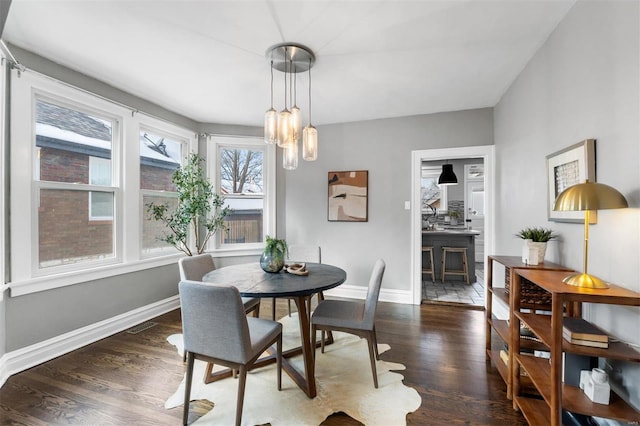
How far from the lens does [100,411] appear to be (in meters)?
1.79

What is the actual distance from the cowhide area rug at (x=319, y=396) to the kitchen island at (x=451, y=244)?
130 inches

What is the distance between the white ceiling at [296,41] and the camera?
184 centimetres

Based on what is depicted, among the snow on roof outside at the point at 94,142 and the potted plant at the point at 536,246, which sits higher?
the snow on roof outside at the point at 94,142

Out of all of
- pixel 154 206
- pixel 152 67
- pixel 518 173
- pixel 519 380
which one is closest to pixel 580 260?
pixel 519 380

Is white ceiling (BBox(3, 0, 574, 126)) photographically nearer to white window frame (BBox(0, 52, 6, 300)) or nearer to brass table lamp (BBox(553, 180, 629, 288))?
white window frame (BBox(0, 52, 6, 300))

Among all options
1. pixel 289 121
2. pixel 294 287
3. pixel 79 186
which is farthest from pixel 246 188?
pixel 294 287

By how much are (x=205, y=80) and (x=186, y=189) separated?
1292mm

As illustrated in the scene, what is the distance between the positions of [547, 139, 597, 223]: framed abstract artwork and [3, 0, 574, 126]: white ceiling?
3.09ft

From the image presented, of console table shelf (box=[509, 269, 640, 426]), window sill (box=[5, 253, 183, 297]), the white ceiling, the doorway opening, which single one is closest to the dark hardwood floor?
console table shelf (box=[509, 269, 640, 426])

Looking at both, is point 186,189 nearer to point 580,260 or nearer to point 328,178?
point 328,178

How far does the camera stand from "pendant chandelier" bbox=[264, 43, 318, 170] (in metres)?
2.23

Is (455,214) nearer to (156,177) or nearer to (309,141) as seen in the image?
(309,141)

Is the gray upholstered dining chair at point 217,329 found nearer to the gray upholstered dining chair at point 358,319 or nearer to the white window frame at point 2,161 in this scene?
the gray upholstered dining chair at point 358,319

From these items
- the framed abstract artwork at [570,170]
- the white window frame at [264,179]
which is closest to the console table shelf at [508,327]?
the framed abstract artwork at [570,170]
